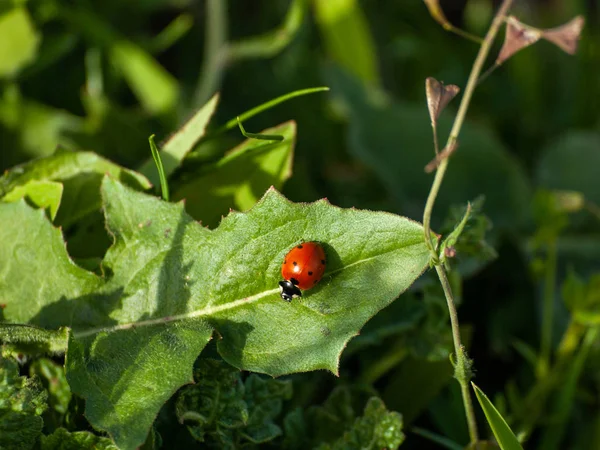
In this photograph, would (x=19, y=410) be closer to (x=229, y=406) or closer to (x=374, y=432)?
(x=229, y=406)

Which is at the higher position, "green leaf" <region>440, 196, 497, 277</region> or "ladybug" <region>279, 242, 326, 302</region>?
"ladybug" <region>279, 242, 326, 302</region>

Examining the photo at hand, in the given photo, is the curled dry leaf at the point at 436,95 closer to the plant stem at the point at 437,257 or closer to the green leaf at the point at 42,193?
the plant stem at the point at 437,257

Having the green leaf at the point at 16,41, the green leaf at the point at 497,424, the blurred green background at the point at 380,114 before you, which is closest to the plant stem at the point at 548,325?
the blurred green background at the point at 380,114

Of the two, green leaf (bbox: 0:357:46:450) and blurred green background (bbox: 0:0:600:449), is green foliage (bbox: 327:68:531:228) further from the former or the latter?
green leaf (bbox: 0:357:46:450)

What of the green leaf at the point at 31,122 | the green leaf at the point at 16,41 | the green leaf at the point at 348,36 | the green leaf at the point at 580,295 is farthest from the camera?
the green leaf at the point at 348,36

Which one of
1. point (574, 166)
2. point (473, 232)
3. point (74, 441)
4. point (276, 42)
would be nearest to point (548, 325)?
point (473, 232)

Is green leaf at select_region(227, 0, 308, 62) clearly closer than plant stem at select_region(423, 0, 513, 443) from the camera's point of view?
No

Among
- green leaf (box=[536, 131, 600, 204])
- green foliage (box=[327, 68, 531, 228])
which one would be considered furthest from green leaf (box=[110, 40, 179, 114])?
green leaf (box=[536, 131, 600, 204])
